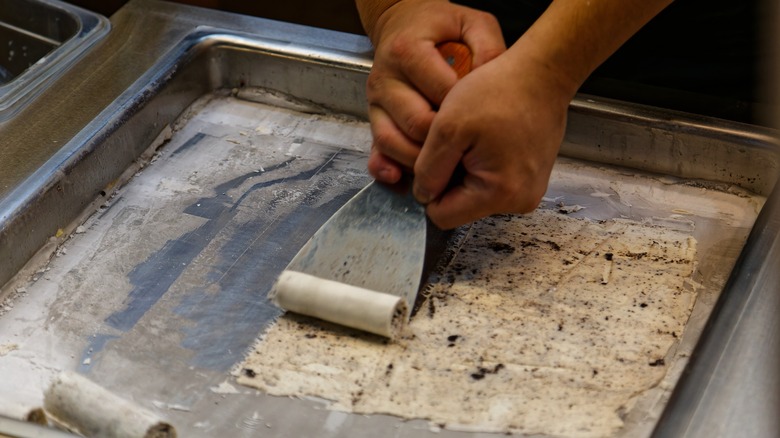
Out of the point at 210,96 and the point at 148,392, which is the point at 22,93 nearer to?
the point at 210,96

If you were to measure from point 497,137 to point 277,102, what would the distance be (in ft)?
2.08

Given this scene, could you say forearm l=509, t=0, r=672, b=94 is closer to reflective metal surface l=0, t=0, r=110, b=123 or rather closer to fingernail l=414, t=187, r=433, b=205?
fingernail l=414, t=187, r=433, b=205

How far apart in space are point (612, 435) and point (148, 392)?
533 millimetres

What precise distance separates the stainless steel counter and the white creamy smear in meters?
0.06

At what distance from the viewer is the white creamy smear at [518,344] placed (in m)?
1.04

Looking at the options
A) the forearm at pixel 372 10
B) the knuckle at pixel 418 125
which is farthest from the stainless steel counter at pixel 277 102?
the knuckle at pixel 418 125

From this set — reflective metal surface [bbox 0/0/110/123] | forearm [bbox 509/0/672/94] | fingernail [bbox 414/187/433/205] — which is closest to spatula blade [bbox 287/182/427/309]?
fingernail [bbox 414/187/433/205]

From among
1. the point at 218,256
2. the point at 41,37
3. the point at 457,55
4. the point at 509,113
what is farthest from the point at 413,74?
the point at 41,37

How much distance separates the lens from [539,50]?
1.12 m

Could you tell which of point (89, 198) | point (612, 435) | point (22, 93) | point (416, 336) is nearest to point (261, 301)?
point (416, 336)

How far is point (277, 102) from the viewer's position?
162cm

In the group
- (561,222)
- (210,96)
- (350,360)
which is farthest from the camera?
(210,96)

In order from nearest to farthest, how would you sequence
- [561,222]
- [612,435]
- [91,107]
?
[612,435], [561,222], [91,107]

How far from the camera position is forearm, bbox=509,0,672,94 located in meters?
1.12
